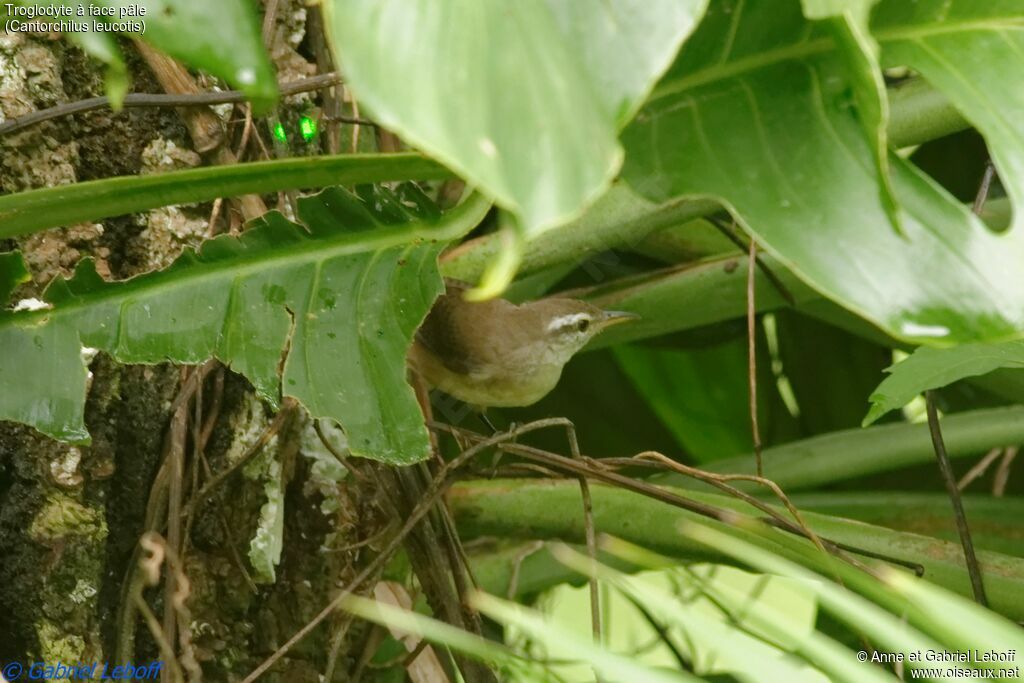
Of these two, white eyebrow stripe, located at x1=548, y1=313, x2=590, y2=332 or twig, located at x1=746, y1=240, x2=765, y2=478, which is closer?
twig, located at x1=746, y1=240, x2=765, y2=478

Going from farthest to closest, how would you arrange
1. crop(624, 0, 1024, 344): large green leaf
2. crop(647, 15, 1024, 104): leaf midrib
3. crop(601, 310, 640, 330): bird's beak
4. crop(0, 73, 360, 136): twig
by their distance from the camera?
crop(601, 310, 640, 330): bird's beak, crop(0, 73, 360, 136): twig, crop(647, 15, 1024, 104): leaf midrib, crop(624, 0, 1024, 344): large green leaf

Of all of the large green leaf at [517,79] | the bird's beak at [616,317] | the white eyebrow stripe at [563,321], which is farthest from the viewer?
the white eyebrow stripe at [563,321]

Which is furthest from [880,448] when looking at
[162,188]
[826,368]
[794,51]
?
[162,188]

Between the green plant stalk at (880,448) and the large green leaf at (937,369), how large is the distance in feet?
2.13

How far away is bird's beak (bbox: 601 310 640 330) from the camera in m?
2.20

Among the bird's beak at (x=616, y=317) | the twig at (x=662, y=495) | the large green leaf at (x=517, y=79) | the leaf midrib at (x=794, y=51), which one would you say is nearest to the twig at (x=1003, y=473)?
the twig at (x=662, y=495)

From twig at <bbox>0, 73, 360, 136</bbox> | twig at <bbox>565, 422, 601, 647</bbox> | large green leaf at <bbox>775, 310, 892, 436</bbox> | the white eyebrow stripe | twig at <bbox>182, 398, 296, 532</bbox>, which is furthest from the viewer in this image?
large green leaf at <bbox>775, 310, 892, 436</bbox>

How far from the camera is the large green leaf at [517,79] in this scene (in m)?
0.81

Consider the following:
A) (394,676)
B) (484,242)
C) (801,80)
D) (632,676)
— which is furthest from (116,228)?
(632,676)

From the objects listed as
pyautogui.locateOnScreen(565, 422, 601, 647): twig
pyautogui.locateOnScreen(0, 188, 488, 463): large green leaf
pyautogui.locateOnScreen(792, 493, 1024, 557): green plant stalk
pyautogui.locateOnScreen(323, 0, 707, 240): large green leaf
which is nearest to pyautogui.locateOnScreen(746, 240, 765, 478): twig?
pyautogui.locateOnScreen(792, 493, 1024, 557): green plant stalk

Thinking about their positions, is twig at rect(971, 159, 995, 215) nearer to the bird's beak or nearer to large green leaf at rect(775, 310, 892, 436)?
the bird's beak

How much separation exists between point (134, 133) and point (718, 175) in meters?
1.06

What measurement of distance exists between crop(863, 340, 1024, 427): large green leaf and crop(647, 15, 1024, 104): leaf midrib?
40cm

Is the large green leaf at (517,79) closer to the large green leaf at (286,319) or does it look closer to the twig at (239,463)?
the large green leaf at (286,319)
